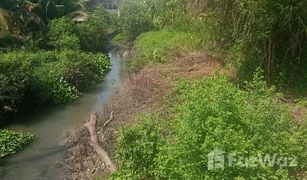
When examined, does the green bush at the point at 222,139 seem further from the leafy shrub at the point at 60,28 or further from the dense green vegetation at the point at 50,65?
the leafy shrub at the point at 60,28

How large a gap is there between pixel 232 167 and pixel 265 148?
70 centimetres

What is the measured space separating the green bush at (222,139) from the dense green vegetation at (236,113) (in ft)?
0.04

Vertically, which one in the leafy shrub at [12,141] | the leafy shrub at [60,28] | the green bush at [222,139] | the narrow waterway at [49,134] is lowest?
the narrow waterway at [49,134]

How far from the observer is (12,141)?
1254 cm

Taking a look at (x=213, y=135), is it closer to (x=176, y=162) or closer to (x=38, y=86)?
(x=176, y=162)

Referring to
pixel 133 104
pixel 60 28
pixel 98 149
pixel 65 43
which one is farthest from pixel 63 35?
pixel 98 149

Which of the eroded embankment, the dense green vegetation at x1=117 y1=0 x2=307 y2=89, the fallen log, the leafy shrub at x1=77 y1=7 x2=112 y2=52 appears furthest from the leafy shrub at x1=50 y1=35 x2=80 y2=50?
the fallen log

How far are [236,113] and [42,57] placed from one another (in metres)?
13.9

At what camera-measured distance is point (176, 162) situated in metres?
6.02

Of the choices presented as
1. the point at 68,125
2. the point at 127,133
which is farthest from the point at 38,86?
the point at 127,133

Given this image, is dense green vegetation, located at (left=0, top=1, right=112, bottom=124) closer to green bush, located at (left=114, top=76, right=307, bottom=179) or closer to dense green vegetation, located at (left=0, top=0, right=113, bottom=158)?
dense green vegetation, located at (left=0, top=0, right=113, bottom=158)

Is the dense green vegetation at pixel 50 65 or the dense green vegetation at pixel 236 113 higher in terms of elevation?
the dense green vegetation at pixel 236 113

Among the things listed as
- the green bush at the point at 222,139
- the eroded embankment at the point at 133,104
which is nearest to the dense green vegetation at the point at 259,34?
the eroded embankment at the point at 133,104

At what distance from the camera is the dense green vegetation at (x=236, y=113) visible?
5695 millimetres
